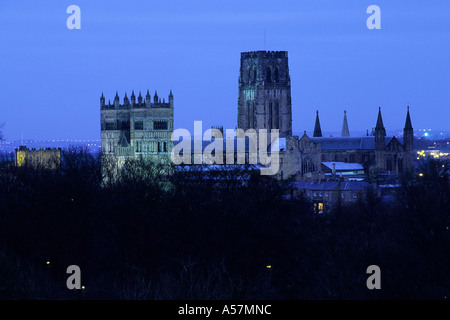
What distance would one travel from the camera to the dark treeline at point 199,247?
3503 cm

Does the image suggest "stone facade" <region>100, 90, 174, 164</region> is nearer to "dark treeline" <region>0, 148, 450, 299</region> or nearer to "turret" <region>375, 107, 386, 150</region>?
"turret" <region>375, 107, 386, 150</region>

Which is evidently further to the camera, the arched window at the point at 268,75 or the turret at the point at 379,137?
the arched window at the point at 268,75

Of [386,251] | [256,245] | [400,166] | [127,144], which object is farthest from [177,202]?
[400,166]

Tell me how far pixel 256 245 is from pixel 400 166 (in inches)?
3132

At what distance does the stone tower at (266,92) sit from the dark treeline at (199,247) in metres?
74.2

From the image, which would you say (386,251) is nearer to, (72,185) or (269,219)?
(269,219)

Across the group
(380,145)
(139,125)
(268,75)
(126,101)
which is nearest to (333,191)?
(380,145)

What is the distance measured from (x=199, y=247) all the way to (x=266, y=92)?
89044mm

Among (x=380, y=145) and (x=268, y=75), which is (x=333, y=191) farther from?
(x=268, y=75)

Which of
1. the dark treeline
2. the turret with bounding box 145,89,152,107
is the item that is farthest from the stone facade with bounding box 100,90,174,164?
the dark treeline

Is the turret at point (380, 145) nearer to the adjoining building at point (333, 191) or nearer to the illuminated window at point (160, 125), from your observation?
the adjoining building at point (333, 191)

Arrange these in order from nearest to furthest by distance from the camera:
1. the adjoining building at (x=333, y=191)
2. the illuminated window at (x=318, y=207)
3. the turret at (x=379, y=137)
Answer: the illuminated window at (x=318, y=207) < the adjoining building at (x=333, y=191) < the turret at (x=379, y=137)

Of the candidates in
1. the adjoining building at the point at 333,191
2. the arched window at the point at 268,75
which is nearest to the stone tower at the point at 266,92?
the arched window at the point at 268,75

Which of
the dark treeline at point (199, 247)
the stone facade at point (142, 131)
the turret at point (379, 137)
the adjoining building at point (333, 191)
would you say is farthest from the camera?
the turret at point (379, 137)
